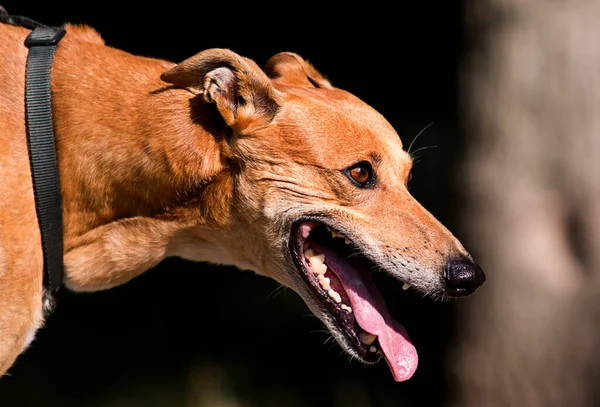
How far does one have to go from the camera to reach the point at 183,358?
21.3 feet

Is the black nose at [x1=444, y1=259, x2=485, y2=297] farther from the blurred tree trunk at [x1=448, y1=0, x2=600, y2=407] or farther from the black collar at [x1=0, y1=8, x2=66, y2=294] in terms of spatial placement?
the black collar at [x1=0, y1=8, x2=66, y2=294]

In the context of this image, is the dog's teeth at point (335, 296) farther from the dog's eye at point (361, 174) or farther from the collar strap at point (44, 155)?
the collar strap at point (44, 155)

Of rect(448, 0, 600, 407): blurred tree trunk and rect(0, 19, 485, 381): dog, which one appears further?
rect(448, 0, 600, 407): blurred tree trunk

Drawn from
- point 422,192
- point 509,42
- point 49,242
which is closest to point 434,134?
point 422,192

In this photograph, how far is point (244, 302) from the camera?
6.64 meters

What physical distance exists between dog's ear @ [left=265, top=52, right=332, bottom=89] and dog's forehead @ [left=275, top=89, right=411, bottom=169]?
0.35m

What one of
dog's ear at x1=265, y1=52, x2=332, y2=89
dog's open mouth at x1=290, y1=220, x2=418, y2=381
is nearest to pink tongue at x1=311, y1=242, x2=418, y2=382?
dog's open mouth at x1=290, y1=220, x2=418, y2=381

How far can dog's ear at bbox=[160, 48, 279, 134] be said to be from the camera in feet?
11.1

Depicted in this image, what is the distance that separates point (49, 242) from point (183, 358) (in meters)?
3.24

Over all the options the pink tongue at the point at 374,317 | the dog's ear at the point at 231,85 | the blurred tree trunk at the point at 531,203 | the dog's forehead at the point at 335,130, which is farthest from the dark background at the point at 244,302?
the dog's ear at the point at 231,85

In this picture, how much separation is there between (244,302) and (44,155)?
136 inches

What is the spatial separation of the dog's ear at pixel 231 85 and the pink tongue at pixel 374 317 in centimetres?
62

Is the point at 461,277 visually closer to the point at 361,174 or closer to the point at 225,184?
the point at 361,174

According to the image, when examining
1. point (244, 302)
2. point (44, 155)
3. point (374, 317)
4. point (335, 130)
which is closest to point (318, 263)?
point (374, 317)
